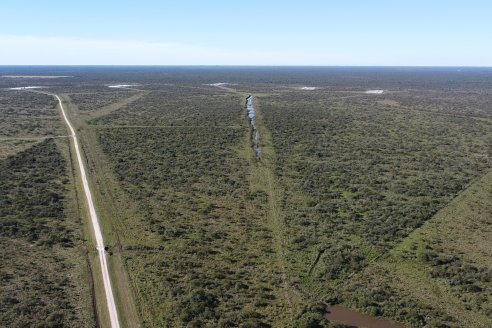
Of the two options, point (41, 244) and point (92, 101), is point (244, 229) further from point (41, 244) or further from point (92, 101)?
Result: point (92, 101)

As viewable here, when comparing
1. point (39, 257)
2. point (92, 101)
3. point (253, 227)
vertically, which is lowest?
point (39, 257)

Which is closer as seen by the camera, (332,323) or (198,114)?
(332,323)

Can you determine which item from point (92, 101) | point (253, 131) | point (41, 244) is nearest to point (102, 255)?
point (41, 244)

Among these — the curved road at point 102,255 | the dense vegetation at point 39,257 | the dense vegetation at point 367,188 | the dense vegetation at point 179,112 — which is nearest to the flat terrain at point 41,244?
the dense vegetation at point 39,257

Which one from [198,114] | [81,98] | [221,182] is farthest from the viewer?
[81,98]

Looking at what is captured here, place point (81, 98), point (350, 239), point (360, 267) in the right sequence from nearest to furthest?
1. point (360, 267)
2. point (350, 239)
3. point (81, 98)

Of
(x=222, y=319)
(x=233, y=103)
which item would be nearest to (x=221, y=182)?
(x=222, y=319)

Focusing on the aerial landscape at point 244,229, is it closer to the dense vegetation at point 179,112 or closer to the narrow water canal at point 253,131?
the narrow water canal at point 253,131

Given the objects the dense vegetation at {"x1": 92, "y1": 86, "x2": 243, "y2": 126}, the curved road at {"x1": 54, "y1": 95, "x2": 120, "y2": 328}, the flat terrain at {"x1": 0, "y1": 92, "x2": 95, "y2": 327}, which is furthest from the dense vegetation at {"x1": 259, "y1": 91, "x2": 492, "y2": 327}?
the flat terrain at {"x1": 0, "y1": 92, "x2": 95, "y2": 327}

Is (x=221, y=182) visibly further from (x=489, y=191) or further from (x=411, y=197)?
(x=489, y=191)
